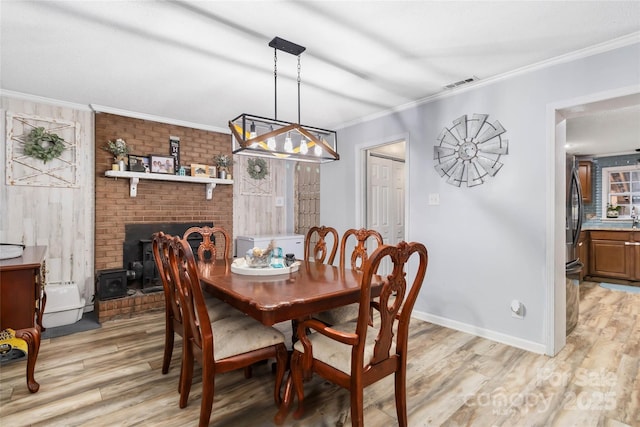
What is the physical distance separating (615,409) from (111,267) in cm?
475

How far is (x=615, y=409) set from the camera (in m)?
1.94

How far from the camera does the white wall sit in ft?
8.62

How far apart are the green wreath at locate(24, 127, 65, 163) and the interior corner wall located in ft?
0.60

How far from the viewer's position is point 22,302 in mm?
2193

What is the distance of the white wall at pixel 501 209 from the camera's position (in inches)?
103

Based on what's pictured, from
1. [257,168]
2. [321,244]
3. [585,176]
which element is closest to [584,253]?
[585,176]

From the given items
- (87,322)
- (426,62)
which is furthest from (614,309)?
(87,322)

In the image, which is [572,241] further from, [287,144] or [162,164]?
[162,164]

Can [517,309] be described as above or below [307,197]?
below

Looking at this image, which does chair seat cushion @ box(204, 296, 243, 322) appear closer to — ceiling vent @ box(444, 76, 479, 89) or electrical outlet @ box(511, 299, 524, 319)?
electrical outlet @ box(511, 299, 524, 319)

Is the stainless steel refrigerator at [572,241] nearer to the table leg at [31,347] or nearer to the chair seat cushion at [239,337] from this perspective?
the chair seat cushion at [239,337]

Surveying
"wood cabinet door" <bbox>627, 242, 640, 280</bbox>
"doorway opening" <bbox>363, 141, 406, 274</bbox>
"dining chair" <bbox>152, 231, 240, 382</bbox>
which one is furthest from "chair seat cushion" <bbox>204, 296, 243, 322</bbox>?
"wood cabinet door" <bbox>627, 242, 640, 280</bbox>

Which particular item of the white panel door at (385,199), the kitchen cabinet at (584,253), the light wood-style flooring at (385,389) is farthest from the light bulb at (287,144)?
the kitchen cabinet at (584,253)

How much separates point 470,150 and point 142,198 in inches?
152
